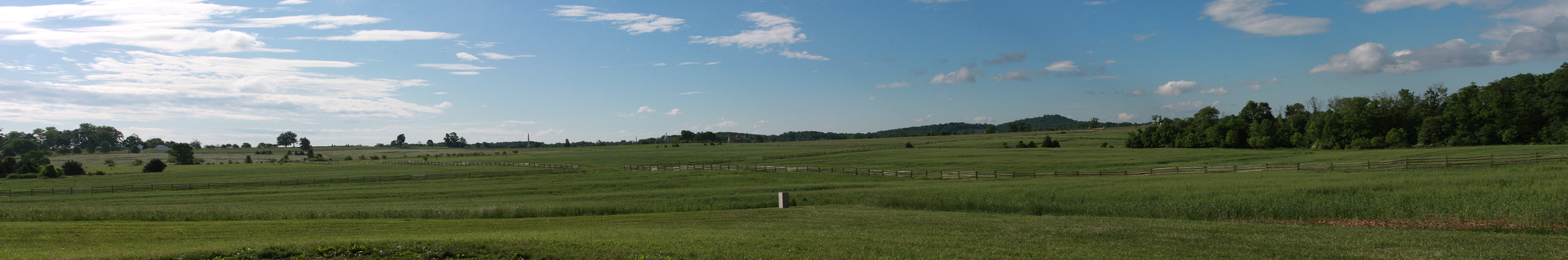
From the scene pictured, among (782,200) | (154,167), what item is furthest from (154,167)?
(782,200)

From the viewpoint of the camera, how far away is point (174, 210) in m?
23.2

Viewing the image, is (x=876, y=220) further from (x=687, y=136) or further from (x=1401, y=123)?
(x=687, y=136)

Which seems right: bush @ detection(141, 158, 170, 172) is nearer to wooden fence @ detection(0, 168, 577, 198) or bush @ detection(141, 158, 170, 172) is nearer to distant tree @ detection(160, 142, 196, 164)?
distant tree @ detection(160, 142, 196, 164)

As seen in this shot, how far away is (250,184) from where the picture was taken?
163 ft

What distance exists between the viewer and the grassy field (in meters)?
10.0

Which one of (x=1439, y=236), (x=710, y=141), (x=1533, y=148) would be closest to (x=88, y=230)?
(x=1439, y=236)

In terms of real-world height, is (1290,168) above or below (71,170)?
below

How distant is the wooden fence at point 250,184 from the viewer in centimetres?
4269

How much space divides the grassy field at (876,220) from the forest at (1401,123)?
603 inches

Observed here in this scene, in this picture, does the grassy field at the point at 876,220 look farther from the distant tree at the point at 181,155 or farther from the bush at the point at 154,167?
the distant tree at the point at 181,155

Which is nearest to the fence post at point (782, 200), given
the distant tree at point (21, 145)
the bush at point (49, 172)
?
the bush at point (49, 172)

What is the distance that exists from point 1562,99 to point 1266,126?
21875 mm

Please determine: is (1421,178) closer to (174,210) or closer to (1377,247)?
(1377,247)

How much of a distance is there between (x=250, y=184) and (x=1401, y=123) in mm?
103557
